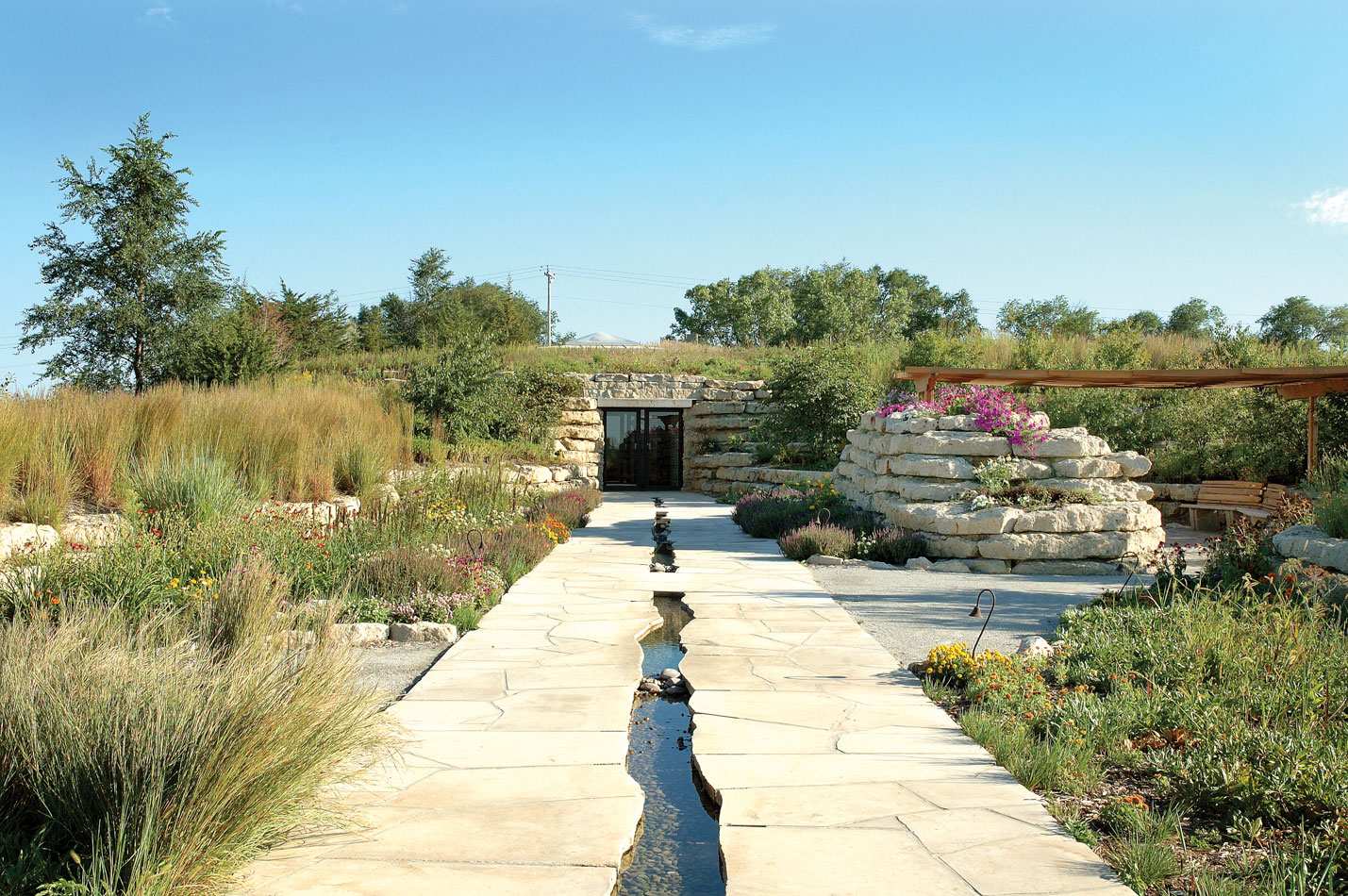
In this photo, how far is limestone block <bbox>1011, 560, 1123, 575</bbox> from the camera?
882 cm

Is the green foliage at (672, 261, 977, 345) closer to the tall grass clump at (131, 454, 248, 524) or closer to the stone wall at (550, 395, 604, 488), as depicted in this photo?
the stone wall at (550, 395, 604, 488)

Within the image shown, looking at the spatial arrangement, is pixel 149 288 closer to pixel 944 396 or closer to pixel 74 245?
pixel 74 245

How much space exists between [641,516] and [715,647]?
8.84 m

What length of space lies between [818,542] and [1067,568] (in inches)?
97.8

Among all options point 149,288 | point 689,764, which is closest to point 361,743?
point 689,764

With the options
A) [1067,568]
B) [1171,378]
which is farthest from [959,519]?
[1171,378]

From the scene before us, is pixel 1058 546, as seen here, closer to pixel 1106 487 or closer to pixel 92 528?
pixel 1106 487

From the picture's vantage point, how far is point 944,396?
11070 mm

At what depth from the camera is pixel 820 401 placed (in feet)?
55.2

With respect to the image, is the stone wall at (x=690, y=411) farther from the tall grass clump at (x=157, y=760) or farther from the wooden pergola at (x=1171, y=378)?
the tall grass clump at (x=157, y=760)

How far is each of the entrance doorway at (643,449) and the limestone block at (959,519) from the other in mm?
12083

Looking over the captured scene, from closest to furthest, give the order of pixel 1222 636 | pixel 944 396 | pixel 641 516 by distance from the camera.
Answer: pixel 1222 636 → pixel 944 396 → pixel 641 516

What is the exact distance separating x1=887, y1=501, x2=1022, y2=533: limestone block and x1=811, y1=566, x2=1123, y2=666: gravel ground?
1.69ft

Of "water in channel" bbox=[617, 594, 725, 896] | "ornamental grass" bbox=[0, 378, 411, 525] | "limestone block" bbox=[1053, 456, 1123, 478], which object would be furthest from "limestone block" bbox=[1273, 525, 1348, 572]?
"ornamental grass" bbox=[0, 378, 411, 525]
